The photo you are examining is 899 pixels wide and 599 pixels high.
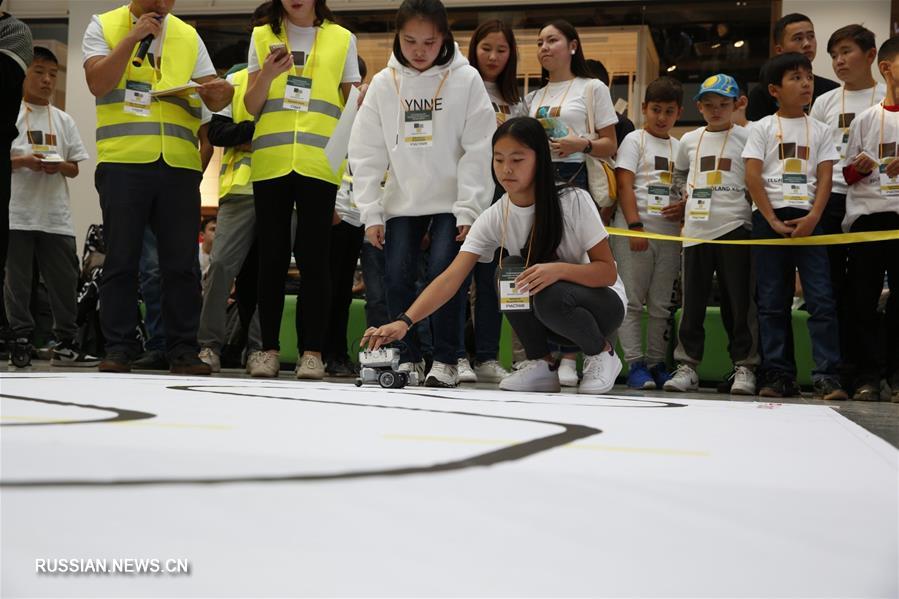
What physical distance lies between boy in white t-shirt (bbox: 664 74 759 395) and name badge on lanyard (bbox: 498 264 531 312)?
3.40ft

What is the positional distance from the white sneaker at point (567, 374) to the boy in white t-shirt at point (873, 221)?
976mm

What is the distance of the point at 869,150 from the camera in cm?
338

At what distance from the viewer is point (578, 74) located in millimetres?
3662

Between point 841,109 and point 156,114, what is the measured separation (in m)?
2.52

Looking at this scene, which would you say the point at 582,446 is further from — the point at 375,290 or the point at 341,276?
the point at 341,276

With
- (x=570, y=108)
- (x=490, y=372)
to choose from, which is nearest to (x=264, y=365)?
(x=490, y=372)

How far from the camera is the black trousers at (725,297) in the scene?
3578mm

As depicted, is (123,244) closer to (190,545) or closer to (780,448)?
(780,448)

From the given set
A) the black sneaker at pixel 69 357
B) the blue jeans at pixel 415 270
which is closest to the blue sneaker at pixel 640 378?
the blue jeans at pixel 415 270

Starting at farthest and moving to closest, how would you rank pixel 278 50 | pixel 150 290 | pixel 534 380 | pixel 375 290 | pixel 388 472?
pixel 150 290, pixel 375 290, pixel 278 50, pixel 534 380, pixel 388 472

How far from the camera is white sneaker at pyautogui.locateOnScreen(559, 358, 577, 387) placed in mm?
3222

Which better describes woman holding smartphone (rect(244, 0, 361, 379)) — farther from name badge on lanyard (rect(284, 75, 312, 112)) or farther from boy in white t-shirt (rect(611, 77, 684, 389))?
boy in white t-shirt (rect(611, 77, 684, 389))

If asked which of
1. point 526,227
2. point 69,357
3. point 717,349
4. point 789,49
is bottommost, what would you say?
point 69,357

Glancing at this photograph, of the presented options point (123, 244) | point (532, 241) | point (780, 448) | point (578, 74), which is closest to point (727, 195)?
point (578, 74)
